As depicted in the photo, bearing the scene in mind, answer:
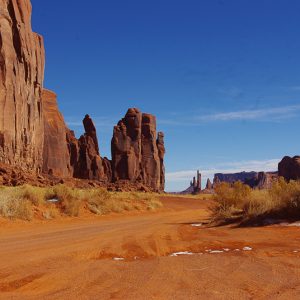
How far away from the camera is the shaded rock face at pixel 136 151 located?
9906 centimetres

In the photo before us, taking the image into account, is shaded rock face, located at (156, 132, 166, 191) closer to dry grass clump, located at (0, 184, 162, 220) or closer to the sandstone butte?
Result: the sandstone butte

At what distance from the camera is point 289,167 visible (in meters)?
125

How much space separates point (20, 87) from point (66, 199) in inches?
1116

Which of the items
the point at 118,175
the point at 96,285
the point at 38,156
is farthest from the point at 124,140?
the point at 96,285

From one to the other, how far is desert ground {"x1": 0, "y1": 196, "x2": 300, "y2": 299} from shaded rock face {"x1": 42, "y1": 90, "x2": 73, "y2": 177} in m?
67.8

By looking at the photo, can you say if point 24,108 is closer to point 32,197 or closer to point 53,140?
point 53,140

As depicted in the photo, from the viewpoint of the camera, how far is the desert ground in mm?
5414

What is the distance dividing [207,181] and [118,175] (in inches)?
3998

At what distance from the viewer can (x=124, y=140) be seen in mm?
99625

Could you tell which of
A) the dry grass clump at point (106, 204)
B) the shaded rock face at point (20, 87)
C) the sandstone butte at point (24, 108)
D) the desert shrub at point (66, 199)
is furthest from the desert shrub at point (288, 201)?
the shaded rock face at point (20, 87)

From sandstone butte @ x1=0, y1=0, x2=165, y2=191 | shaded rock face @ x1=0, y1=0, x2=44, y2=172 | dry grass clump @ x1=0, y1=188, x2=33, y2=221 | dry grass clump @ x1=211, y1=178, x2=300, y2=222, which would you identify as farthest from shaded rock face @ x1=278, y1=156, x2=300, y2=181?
dry grass clump @ x1=0, y1=188, x2=33, y2=221

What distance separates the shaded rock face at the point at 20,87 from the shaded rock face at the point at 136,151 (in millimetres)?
43775

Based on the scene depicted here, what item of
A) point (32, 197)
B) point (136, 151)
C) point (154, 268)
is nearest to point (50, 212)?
point (32, 197)

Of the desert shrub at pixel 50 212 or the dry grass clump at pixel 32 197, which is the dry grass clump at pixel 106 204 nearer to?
the desert shrub at pixel 50 212
